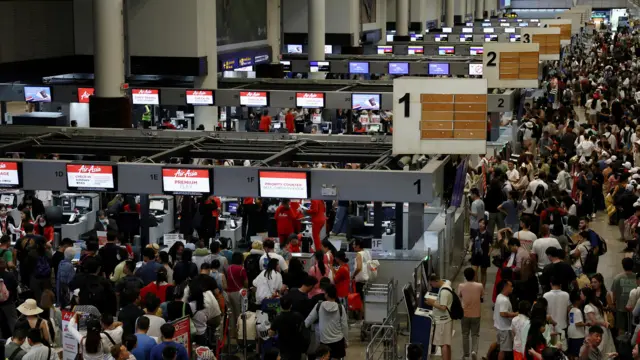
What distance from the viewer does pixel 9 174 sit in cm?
1588

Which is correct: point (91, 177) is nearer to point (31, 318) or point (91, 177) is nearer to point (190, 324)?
point (190, 324)

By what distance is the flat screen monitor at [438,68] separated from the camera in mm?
35500

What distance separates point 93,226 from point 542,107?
21513mm

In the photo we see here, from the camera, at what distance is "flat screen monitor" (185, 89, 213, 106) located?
89.7 feet

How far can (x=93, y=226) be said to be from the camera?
20328 mm

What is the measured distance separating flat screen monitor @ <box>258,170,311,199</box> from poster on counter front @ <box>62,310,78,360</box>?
15.0 ft

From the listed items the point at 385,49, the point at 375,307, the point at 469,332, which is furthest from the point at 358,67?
the point at 469,332

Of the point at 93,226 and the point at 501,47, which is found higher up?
the point at 501,47

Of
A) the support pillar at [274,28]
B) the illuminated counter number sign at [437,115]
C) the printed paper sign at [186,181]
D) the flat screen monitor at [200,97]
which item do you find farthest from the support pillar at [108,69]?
the support pillar at [274,28]

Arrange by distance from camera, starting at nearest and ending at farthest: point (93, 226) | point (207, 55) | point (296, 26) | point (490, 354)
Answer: point (490, 354), point (93, 226), point (207, 55), point (296, 26)

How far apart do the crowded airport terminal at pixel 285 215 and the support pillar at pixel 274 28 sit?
749 cm

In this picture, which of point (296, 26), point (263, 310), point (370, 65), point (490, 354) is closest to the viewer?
point (490, 354)

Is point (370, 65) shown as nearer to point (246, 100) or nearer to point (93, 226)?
point (246, 100)

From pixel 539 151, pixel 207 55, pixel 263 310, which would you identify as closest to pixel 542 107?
pixel 539 151
